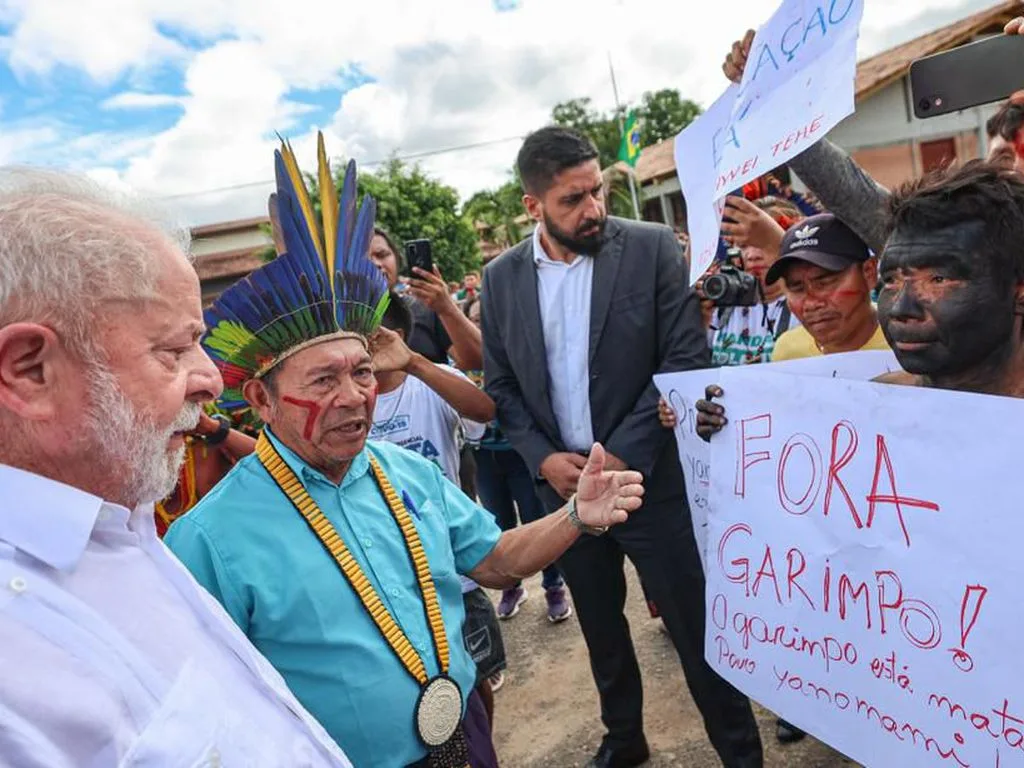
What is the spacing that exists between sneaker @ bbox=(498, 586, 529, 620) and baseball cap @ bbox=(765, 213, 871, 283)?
2.87 metres

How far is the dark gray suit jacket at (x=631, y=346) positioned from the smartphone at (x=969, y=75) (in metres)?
0.96

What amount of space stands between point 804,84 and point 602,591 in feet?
6.09

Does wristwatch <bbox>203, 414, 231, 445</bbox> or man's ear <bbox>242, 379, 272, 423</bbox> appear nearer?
man's ear <bbox>242, 379, 272, 423</bbox>

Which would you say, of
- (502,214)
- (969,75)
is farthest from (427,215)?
(969,75)

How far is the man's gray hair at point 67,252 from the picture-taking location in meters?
0.84

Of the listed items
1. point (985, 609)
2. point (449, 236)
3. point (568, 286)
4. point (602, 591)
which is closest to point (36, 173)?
point (985, 609)

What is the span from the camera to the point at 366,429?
65.4 inches

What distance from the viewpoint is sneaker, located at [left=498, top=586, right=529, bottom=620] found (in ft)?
13.9

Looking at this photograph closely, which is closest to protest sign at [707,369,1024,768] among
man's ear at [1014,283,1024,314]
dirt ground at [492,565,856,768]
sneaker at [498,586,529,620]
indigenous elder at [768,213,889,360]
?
man's ear at [1014,283,1024,314]

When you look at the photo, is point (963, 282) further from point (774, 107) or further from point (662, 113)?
point (662, 113)

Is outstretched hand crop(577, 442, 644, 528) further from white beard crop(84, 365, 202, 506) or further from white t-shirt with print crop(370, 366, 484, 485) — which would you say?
white t-shirt with print crop(370, 366, 484, 485)

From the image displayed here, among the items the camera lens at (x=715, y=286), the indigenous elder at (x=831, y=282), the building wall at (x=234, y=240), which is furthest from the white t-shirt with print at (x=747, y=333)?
A: the building wall at (x=234, y=240)

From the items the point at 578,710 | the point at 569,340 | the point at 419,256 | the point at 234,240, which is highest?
the point at 234,240

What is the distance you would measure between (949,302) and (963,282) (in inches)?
1.6
